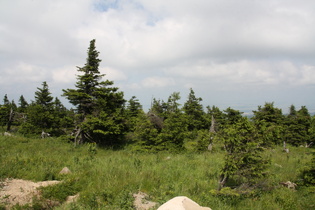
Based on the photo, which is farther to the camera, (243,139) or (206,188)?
(206,188)

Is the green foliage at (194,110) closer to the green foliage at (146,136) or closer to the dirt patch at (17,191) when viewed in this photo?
the green foliage at (146,136)

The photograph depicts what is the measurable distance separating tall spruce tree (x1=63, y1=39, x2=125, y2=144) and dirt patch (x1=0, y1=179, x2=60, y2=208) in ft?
38.2

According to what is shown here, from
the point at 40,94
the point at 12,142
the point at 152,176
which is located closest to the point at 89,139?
the point at 12,142

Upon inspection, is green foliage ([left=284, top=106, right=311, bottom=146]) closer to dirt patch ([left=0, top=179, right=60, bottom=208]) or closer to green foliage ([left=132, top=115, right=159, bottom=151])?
green foliage ([left=132, top=115, right=159, bottom=151])

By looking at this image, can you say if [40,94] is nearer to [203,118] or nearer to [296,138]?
[203,118]

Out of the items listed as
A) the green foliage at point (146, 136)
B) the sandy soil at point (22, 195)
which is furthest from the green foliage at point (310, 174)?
the green foliage at point (146, 136)

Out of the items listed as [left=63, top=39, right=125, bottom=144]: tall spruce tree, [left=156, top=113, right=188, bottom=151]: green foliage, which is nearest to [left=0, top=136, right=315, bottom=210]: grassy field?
[left=156, top=113, right=188, bottom=151]: green foliage

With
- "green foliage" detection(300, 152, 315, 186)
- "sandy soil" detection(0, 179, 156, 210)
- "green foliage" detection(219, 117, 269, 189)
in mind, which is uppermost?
"green foliage" detection(219, 117, 269, 189)

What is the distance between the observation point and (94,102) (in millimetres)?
19406

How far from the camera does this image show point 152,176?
738 cm

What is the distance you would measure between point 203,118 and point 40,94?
26.5 m

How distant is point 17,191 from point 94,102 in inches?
561

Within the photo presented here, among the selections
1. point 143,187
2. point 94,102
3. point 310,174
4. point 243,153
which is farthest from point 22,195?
point 94,102

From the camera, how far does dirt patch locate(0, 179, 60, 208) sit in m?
5.22
